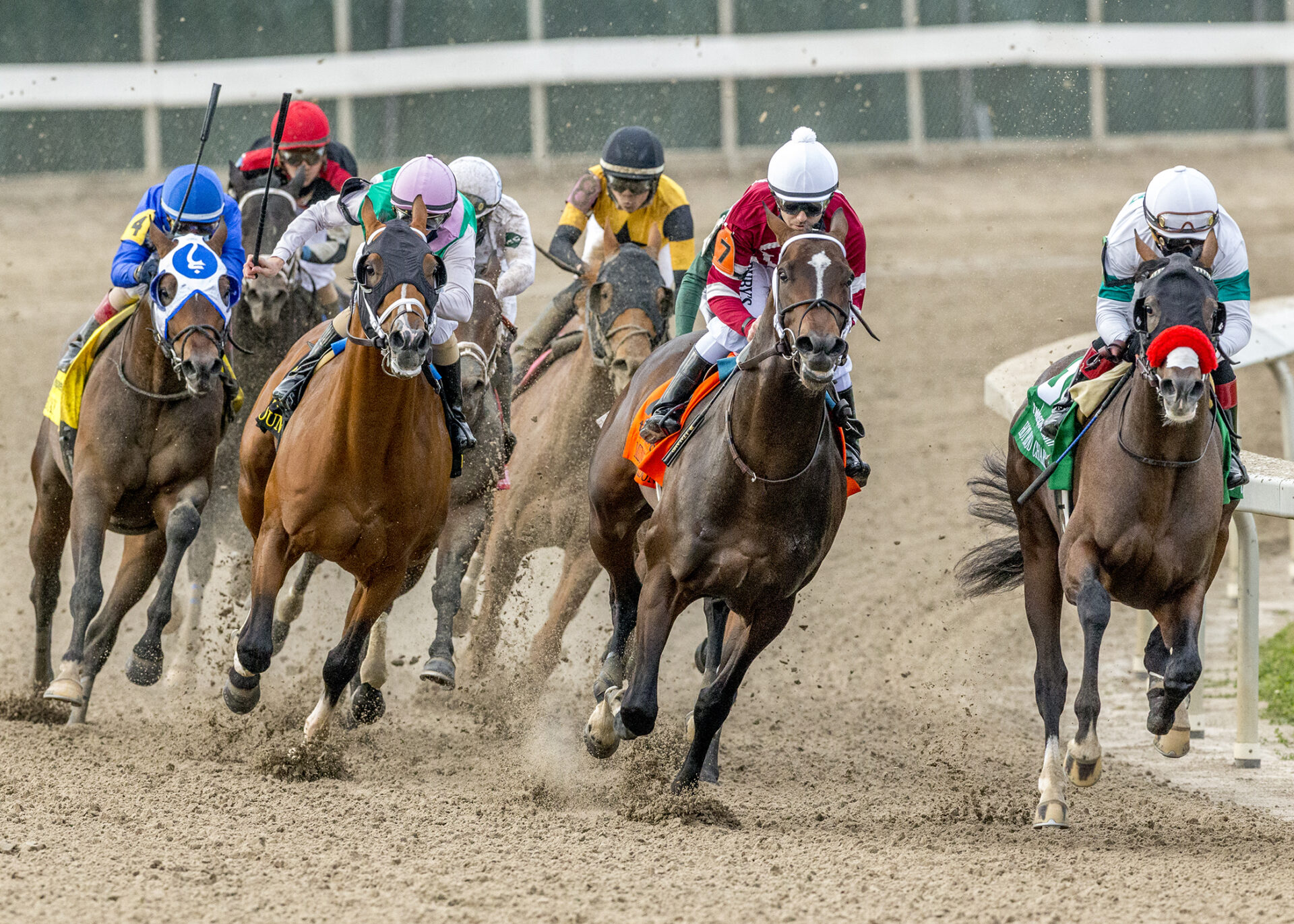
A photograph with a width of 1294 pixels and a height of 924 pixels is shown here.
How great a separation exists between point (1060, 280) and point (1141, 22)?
4.43m

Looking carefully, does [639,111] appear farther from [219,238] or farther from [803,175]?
[803,175]

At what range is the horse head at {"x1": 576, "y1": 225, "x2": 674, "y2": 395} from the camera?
757 cm

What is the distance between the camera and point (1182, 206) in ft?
19.5

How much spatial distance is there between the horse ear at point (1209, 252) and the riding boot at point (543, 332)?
357cm

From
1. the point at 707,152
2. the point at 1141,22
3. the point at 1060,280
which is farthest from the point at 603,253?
the point at 1141,22

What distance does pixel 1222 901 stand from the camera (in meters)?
4.89

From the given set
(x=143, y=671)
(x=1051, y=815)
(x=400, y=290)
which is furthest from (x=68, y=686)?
(x=1051, y=815)

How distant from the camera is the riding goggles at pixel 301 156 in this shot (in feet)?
28.0

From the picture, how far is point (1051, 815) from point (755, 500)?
1.52 m

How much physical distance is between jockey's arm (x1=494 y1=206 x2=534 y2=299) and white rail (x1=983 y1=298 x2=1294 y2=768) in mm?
2385

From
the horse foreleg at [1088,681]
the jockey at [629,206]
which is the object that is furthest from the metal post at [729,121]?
the horse foreleg at [1088,681]

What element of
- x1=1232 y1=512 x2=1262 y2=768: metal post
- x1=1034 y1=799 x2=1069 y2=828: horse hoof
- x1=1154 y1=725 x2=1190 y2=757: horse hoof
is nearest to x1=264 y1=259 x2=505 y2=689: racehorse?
x1=1034 y1=799 x2=1069 y2=828: horse hoof

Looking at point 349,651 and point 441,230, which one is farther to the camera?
point 349,651

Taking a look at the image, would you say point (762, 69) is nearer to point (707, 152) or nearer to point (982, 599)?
point (707, 152)
